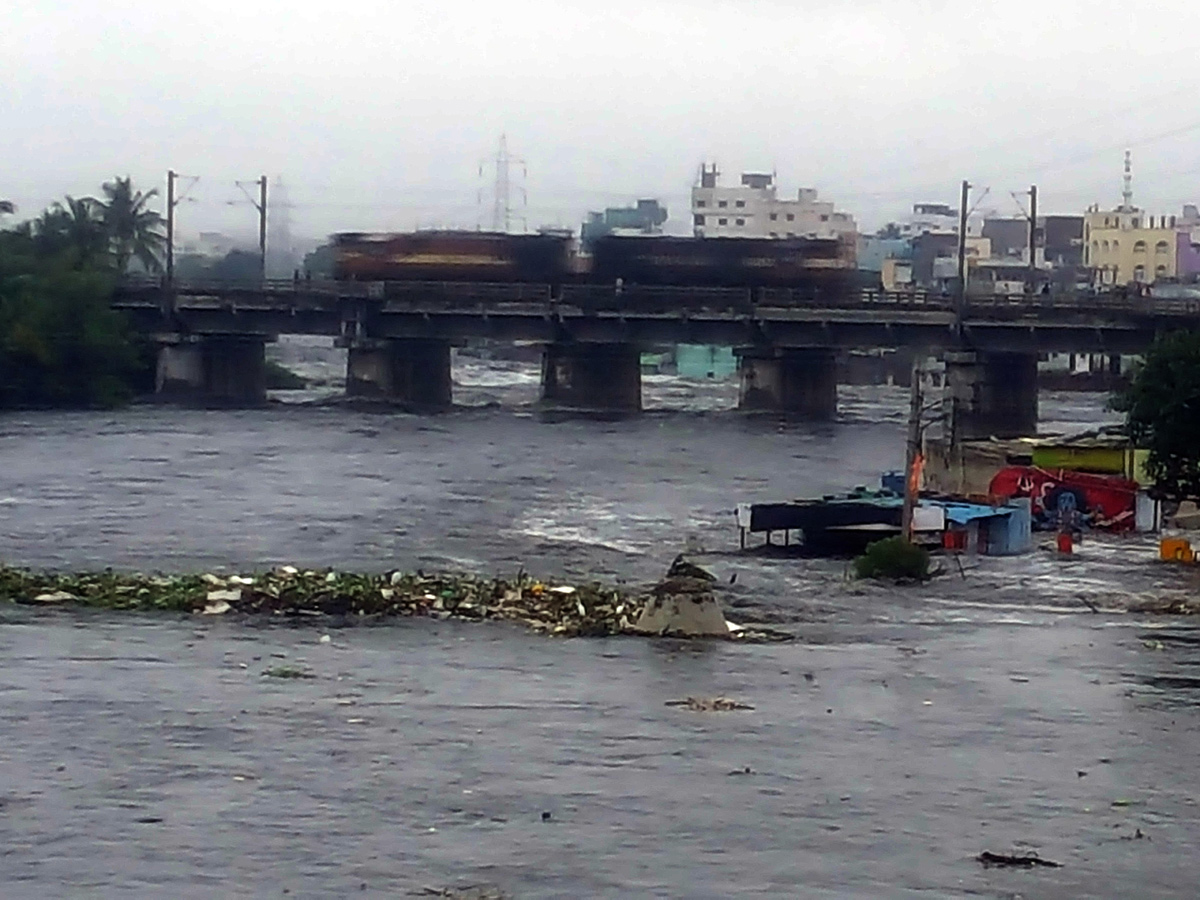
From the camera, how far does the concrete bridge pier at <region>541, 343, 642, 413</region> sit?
85.7 m

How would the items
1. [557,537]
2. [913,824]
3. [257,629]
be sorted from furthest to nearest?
[557,537]
[257,629]
[913,824]

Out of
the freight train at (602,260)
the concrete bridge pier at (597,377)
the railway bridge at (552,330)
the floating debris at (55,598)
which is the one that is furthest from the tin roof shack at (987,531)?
the freight train at (602,260)

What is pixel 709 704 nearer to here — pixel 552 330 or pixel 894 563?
pixel 894 563

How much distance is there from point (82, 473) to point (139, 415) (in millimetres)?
23669

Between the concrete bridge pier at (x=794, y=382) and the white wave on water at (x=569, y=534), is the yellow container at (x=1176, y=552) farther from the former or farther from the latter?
the concrete bridge pier at (x=794, y=382)

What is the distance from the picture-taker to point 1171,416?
122 ft

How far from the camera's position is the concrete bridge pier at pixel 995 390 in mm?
76312

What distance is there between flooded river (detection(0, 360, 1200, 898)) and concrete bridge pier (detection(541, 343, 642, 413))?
49.4 meters

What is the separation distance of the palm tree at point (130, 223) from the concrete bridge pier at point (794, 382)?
3170 cm

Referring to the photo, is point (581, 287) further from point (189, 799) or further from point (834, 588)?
point (189, 799)

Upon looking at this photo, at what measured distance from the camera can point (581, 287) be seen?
87.6 metres

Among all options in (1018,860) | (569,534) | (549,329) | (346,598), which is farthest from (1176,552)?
(549,329)

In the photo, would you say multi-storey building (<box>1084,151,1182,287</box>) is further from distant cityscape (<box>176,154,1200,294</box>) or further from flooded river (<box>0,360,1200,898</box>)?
flooded river (<box>0,360,1200,898</box>)

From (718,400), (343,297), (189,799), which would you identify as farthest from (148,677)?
(718,400)
